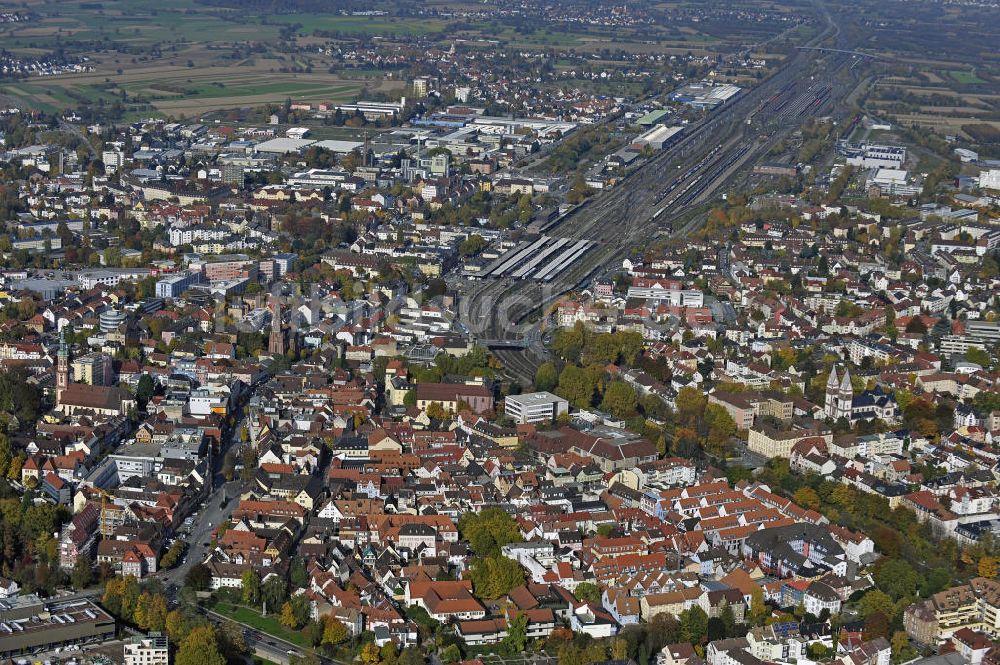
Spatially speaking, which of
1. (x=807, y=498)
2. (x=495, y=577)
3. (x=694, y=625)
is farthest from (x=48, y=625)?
(x=807, y=498)

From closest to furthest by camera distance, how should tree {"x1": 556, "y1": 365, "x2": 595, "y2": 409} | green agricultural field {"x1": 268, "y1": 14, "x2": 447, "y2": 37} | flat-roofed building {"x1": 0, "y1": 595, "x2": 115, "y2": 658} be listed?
flat-roofed building {"x1": 0, "y1": 595, "x2": 115, "y2": 658}, tree {"x1": 556, "y1": 365, "x2": 595, "y2": 409}, green agricultural field {"x1": 268, "y1": 14, "x2": 447, "y2": 37}

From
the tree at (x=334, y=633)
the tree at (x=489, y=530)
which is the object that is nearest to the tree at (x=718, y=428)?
the tree at (x=489, y=530)

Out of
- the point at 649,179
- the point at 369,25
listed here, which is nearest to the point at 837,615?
the point at 649,179

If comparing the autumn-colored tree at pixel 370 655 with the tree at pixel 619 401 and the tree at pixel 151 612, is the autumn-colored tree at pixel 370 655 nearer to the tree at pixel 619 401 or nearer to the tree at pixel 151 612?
the tree at pixel 151 612

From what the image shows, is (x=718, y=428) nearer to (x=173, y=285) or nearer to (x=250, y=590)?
(x=250, y=590)

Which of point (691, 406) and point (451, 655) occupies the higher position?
point (691, 406)

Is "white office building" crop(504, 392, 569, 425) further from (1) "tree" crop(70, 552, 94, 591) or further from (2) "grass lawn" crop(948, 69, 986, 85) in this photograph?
(2) "grass lawn" crop(948, 69, 986, 85)

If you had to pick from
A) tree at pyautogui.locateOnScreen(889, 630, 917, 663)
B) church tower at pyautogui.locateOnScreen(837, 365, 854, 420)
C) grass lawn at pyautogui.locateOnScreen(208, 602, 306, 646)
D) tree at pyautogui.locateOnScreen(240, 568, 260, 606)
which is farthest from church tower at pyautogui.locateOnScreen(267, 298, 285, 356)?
tree at pyautogui.locateOnScreen(889, 630, 917, 663)
